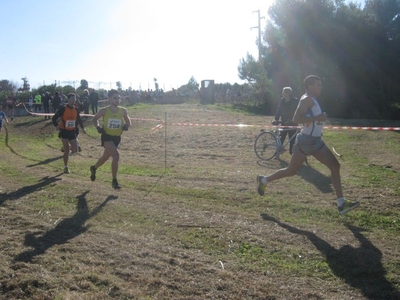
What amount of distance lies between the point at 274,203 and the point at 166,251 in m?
2.86

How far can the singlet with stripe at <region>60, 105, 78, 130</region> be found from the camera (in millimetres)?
10891

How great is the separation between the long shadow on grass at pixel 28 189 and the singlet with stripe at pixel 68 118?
1.31m

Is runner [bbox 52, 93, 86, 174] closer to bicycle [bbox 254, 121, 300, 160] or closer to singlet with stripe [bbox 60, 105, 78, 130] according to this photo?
Result: singlet with stripe [bbox 60, 105, 78, 130]

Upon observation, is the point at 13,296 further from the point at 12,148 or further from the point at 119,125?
the point at 12,148

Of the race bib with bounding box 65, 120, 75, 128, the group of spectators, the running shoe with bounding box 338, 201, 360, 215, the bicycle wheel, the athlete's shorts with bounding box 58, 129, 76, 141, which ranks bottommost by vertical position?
the running shoe with bounding box 338, 201, 360, 215

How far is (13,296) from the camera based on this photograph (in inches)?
167

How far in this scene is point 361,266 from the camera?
4.88 m

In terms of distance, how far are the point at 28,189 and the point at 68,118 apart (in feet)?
8.34

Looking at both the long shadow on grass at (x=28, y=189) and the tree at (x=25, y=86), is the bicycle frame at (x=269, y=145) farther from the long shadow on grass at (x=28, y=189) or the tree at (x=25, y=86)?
the tree at (x=25, y=86)

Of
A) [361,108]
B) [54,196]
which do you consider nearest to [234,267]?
[54,196]

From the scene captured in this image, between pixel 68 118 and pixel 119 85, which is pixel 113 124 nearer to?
pixel 68 118

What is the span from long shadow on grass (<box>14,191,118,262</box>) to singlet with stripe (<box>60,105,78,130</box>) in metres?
4.06

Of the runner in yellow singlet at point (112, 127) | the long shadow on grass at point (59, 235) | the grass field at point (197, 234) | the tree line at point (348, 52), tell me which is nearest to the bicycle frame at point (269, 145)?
the grass field at point (197, 234)

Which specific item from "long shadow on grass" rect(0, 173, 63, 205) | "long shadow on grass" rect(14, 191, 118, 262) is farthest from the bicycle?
"long shadow on grass" rect(14, 191, 118, 262)
